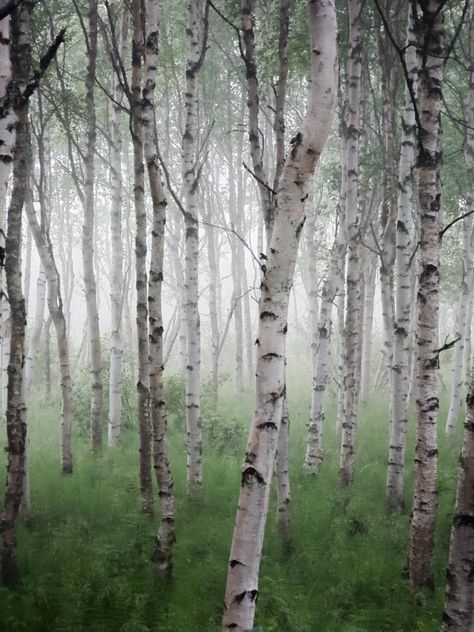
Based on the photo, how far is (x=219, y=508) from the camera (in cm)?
717

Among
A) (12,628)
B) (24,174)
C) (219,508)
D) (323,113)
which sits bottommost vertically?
(12,628)

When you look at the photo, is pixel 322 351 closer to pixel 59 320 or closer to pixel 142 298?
pixel 142 298

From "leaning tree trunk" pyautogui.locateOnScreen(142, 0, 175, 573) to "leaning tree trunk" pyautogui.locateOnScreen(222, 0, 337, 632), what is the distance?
2.33m

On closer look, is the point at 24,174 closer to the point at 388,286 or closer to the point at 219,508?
the point at 219,508

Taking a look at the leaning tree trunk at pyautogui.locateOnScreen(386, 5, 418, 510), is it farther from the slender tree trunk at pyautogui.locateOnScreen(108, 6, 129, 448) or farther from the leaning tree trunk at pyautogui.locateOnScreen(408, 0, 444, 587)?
the slender tree trunk at pyautogui.locateOnScreen(108, 6, 129, 448)

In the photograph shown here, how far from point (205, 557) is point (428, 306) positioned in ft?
12.4

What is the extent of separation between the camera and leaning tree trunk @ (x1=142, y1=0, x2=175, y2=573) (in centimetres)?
530

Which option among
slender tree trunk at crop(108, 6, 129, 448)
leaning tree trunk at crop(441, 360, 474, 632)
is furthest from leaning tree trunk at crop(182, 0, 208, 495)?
leaning tree trunk at crop(441, 360, 474, 632)

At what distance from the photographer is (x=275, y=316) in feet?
10.4

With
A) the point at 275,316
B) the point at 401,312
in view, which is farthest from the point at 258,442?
the point at 401,312

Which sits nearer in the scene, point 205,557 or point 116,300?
point 205,557

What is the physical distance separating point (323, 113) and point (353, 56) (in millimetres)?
5505

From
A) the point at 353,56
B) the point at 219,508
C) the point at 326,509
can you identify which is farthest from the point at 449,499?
the point at 353,56

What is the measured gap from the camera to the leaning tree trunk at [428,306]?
192 inches
